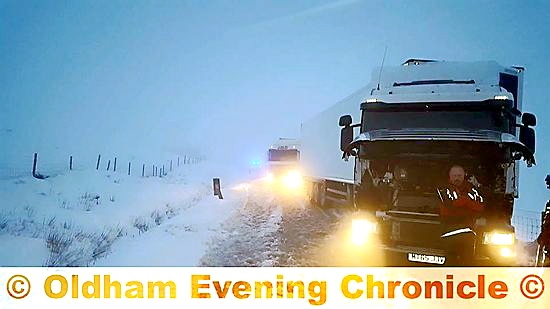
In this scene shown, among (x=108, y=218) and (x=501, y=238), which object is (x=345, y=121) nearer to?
(x=501, y=238)

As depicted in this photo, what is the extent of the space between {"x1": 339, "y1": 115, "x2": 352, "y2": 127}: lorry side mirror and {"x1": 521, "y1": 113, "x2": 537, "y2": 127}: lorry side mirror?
831 millimetres

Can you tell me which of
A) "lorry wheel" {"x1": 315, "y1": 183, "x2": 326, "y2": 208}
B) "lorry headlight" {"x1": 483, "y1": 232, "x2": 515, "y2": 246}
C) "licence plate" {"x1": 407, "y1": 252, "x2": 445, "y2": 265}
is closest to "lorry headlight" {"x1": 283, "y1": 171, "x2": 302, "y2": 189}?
"lorry wheel" {"x1": 315, "y1": 183, "x2": 326, "y2": 208}

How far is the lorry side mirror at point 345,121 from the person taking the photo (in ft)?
8.94

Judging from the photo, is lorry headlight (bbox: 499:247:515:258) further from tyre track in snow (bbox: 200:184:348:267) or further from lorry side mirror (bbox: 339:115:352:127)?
lorry side mirror (bbox: 339:115:352:127)

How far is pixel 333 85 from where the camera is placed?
2723 mm

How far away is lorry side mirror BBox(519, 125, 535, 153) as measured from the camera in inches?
100

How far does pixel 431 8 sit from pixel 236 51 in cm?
101

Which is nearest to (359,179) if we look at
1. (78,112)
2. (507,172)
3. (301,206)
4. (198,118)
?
(301,206)

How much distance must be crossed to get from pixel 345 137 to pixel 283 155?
339 mm

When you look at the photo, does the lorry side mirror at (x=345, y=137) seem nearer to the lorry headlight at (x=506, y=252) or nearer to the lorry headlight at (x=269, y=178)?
the lorry headlight at (x=269, y=178)

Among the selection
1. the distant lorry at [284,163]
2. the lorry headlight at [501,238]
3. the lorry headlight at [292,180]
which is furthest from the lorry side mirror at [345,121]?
the lorry headlight at [501,238]

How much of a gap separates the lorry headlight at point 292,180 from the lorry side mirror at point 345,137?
0.99ft

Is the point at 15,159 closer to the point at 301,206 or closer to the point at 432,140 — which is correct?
the point at 301,206

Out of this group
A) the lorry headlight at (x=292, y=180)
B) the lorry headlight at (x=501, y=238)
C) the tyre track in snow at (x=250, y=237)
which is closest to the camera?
the lorry headlight at (x=501, y=238)
